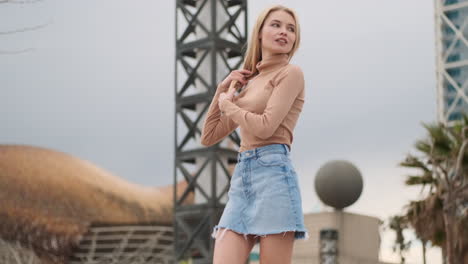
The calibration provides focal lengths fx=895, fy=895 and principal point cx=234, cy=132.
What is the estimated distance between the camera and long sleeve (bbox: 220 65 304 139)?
15.5ft

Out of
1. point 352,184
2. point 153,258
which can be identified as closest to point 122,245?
point 153,258

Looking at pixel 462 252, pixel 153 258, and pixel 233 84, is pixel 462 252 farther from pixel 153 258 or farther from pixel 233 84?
pixel 233 84

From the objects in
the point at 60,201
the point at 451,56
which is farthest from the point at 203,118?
the point at 451,56

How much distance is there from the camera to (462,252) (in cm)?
2609

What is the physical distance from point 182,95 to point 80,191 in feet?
34.6

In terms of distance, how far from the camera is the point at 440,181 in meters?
23.7

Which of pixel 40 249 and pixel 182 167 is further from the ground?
pixel 182 167

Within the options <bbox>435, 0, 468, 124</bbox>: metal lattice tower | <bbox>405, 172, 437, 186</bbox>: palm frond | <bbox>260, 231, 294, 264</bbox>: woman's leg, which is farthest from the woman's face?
<bbox>435, 0, 468, 124</bbox>: metal lattice tower

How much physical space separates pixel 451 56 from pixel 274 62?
99.8 metres

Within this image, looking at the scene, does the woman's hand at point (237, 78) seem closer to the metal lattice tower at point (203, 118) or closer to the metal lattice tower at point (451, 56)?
the metal lattice tower at point (203, 118)

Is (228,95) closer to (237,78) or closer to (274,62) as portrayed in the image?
(237,78)

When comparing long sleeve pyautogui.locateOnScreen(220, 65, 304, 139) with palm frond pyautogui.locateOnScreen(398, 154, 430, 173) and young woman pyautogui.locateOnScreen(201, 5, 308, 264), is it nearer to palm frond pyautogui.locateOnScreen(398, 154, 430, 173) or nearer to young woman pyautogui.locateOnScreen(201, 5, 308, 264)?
young woman pyautogui.locateOnScreen(201, 5, 308, 264)

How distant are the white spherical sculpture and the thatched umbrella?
18112mm

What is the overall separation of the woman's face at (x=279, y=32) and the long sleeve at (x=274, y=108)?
14cm
